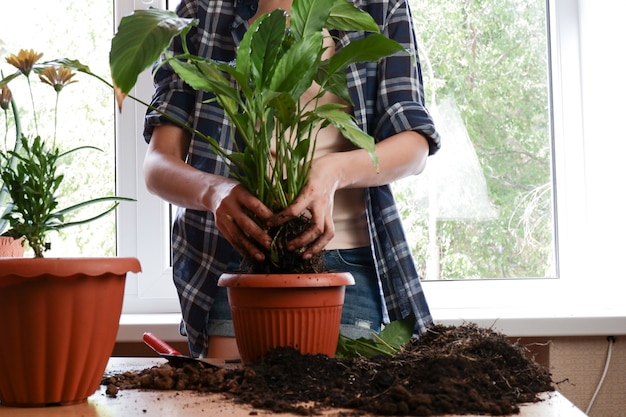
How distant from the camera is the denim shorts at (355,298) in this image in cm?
124

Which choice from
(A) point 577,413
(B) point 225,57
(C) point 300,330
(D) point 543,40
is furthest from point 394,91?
(D) point 543,40

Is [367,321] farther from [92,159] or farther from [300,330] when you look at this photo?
[92,159]

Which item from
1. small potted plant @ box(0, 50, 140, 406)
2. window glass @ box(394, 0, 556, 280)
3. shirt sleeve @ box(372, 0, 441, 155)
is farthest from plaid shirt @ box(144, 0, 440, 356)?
window glass @ box(394, 0, 556, 280)

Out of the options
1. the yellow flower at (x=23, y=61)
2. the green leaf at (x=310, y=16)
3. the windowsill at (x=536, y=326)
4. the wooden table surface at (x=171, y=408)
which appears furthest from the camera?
the windowsill at (x=536, y=326)

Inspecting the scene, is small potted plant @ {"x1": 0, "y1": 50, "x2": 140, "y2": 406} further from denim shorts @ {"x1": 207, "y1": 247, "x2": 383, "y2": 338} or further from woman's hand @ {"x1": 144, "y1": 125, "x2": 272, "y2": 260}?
denim shorts @ {"x1": 207, "y1": 247, "x2": 383, "y2": 338}

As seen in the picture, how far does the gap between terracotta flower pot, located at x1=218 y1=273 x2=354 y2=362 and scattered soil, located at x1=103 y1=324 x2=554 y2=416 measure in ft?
0.09

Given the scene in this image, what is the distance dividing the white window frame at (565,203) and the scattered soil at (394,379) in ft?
4.52

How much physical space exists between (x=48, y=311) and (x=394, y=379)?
324 millimetres

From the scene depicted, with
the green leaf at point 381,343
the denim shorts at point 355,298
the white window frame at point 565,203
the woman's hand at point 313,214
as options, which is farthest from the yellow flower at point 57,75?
the white window frame at point 565,203

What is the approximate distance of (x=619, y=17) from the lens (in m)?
2.08

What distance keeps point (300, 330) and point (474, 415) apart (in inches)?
9.4

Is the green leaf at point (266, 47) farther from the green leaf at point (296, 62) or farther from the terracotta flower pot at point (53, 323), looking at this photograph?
the terracotta flower pot at point (53, 323)

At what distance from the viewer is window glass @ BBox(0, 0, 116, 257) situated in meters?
2.31

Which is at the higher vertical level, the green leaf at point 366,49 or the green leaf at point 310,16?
the green leaf at point 310,16
